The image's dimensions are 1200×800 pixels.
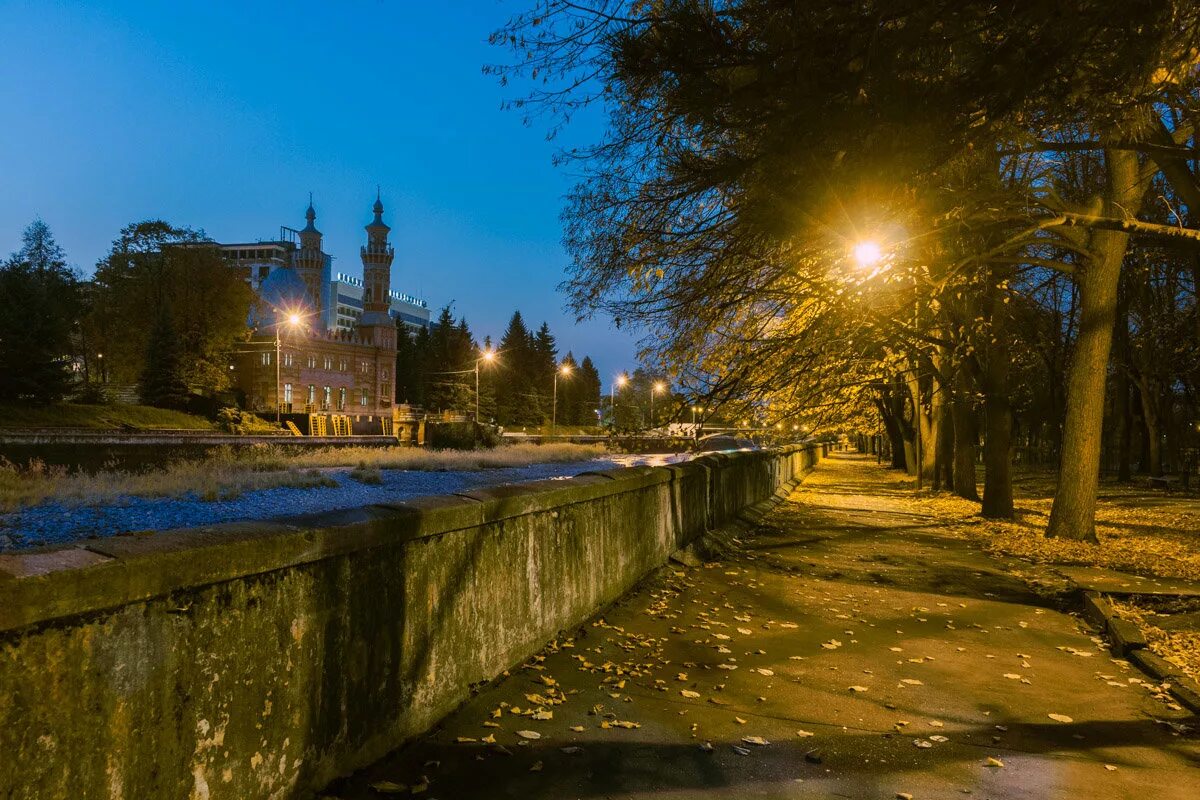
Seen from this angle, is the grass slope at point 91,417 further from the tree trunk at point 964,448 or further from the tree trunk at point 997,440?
the tree trunk at point 997,440

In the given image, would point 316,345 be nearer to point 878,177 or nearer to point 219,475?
point 219,475

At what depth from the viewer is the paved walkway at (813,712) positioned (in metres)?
3.99

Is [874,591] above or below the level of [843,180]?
below

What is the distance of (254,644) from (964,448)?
22.3 m

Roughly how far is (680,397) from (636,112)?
15.2 feet

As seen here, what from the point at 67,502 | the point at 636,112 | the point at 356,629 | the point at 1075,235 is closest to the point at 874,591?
the point at 636,112

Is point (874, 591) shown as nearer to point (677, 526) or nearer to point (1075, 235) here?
point (677, 526)

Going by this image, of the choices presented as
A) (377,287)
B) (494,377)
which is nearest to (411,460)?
(494,377)

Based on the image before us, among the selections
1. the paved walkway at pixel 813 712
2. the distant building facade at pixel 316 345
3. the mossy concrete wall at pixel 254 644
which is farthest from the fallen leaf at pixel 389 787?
the distant building facade at pixel 316 345

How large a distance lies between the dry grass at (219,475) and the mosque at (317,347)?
38233 mm

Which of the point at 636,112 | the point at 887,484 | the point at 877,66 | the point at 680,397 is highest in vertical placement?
the point at 636,112

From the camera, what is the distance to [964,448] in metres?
22.1

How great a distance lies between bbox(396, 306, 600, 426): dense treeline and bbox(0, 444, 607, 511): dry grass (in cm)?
5765

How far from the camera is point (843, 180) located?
7480mm
